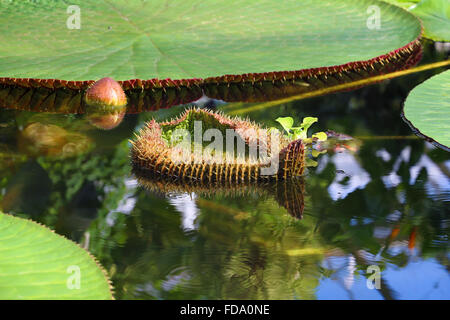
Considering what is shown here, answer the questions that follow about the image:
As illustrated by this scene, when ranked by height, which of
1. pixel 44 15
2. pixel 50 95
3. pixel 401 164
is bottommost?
pixel 401 164

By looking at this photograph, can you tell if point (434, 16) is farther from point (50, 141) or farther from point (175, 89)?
point (50, 141)

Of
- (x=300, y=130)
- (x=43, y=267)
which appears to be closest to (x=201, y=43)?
(x=300, y=130)

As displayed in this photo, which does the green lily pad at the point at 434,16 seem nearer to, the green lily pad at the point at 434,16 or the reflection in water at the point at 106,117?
the green lily pad at the point at 434,16

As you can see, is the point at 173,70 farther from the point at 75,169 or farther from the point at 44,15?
the point at 44,15
